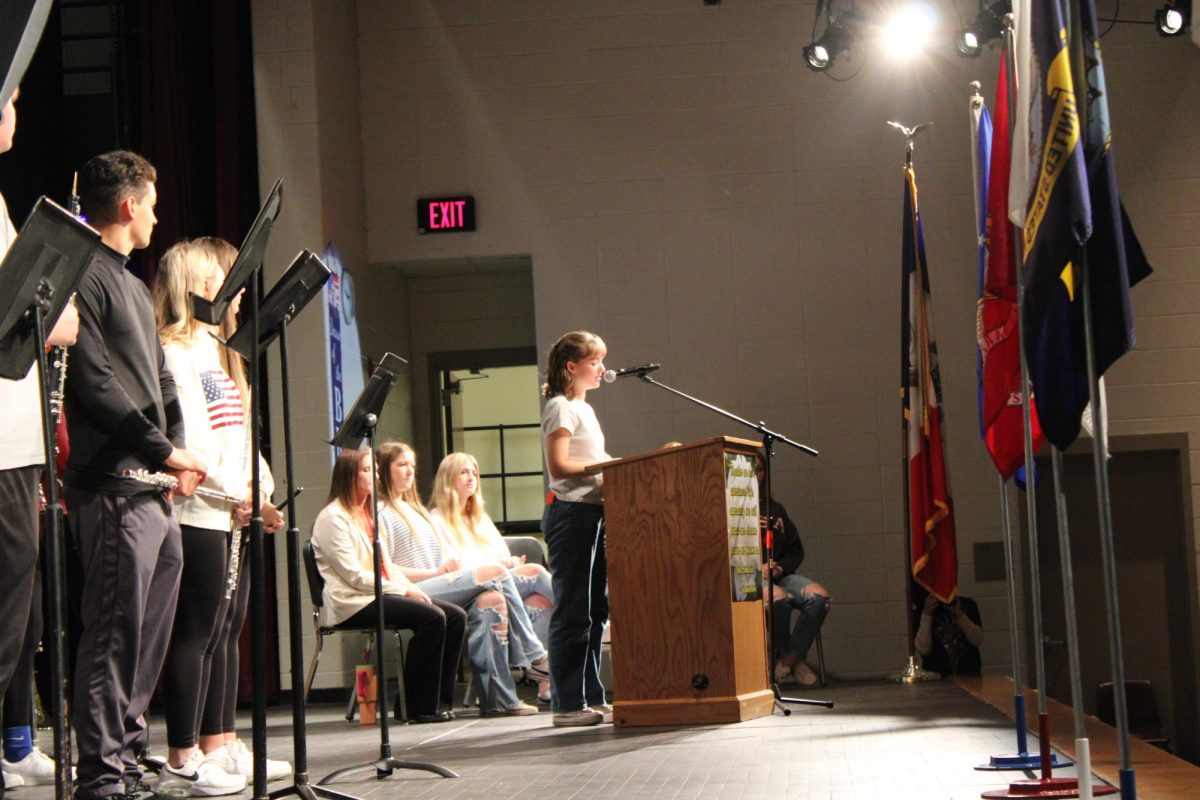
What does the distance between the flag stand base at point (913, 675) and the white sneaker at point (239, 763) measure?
3.81 m

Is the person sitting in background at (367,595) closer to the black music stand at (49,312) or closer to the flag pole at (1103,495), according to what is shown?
the black music stand at (49,312)

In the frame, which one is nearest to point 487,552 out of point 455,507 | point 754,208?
point 455,507

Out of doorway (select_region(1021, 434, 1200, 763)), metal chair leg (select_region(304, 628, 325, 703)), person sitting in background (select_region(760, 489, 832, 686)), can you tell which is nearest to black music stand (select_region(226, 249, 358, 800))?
metal chair leg (select_region(304, 628, 325, 703))

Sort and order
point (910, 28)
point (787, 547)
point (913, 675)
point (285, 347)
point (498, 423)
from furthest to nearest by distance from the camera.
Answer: point (498, 423) → point (910, 28) → point (787, 547) → point (913, 675) → point (285, 347)

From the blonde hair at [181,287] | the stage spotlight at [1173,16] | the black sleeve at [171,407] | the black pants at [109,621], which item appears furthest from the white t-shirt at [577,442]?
the stage spotlight at [1173,16]

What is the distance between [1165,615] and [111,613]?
6458 mm

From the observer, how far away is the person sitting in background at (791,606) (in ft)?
23.1

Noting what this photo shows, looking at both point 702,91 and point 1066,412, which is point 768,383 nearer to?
point 702,91

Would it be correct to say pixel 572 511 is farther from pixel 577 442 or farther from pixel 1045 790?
pixel 1045 790

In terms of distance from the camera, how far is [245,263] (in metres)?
2.89

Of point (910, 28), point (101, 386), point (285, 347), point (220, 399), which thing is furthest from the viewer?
point (910, 28)

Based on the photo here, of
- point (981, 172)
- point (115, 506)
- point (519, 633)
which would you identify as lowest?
point (519, 633)

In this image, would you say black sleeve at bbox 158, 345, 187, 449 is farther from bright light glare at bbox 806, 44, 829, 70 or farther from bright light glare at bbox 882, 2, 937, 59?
bright light glare at bbox 882, 2, 937, 59

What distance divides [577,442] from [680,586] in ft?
2.11
